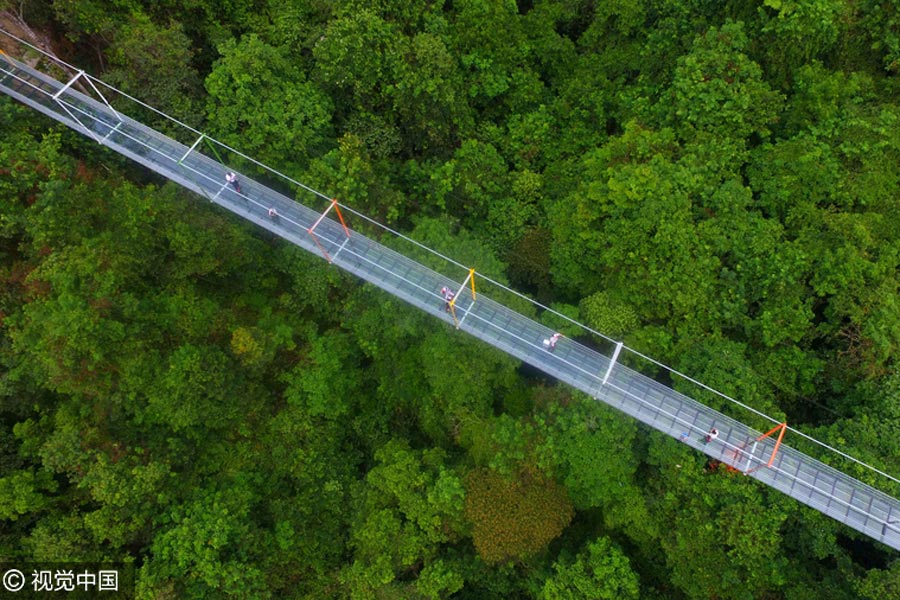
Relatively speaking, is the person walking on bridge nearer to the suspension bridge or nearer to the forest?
the suspension bridge

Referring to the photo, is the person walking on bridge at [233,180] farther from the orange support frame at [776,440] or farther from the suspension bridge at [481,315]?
the orange support frame at [776,440]

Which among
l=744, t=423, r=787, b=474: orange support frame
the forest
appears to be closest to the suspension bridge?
l=744, t=423, r=787, b=474: orange support frame

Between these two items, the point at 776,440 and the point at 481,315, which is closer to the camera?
the point at 776,440


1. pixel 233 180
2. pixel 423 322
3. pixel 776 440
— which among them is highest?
pixel 776 440

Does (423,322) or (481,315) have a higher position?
(481,315)

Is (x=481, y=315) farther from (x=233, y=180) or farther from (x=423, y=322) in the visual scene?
(x=233, y=180)

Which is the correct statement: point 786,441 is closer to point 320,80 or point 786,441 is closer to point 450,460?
point 450,460

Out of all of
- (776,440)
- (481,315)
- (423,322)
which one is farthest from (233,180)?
(776,440)
